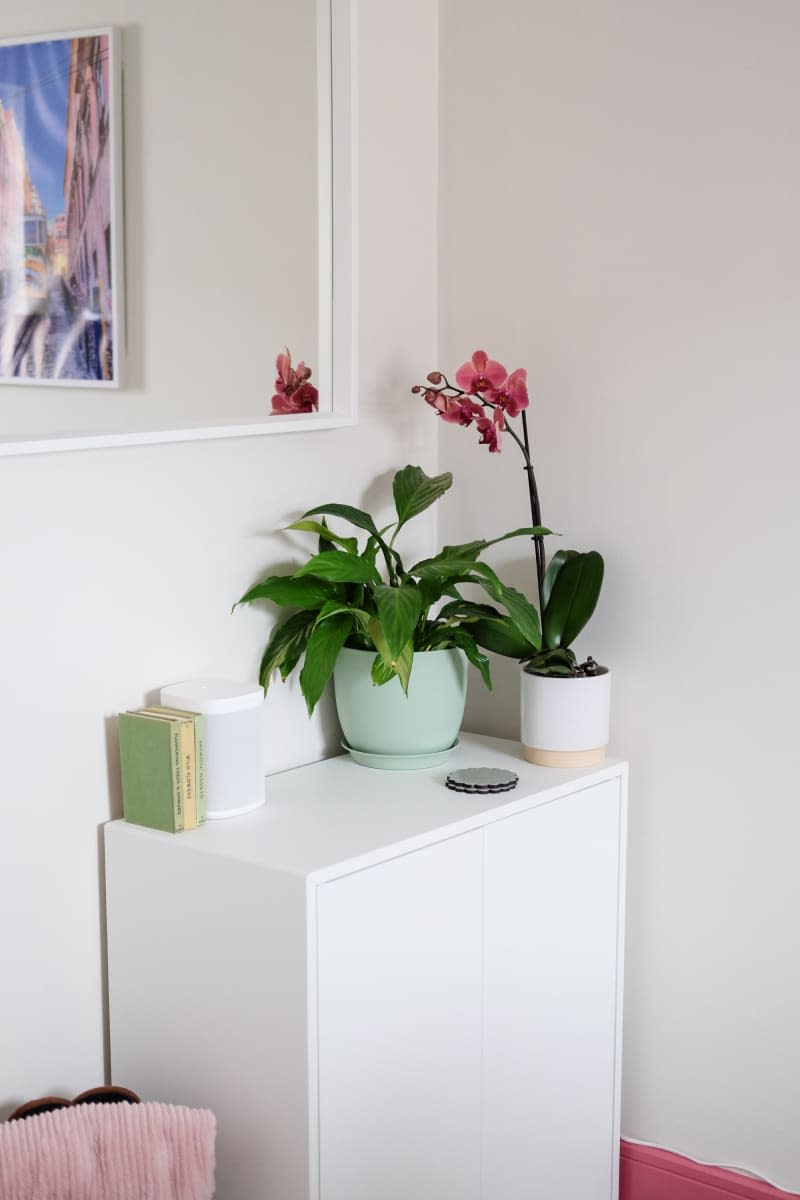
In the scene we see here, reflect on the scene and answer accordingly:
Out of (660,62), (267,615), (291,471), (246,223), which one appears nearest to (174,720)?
(267,615)

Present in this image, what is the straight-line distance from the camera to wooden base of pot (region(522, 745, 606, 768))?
1878 mm

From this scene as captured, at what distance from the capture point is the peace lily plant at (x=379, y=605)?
1735mm

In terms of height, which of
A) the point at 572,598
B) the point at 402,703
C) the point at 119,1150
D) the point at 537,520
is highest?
the point at 537,520

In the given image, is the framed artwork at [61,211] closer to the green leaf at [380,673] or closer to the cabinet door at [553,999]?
the green leaf at [380,673]

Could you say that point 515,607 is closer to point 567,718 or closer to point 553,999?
point 567,718

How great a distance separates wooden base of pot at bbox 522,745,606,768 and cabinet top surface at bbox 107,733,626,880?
12mm

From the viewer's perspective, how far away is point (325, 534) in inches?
71.8

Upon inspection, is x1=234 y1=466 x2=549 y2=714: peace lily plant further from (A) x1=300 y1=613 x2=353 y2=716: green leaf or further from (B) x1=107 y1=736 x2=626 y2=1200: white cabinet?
(B) x1=107 y1=736 x2=626 y2=1200: white cabinet

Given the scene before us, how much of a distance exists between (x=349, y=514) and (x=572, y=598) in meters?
0.32

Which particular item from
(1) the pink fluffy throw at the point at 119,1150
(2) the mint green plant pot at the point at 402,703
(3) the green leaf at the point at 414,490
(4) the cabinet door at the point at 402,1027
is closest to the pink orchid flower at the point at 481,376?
(3) the green leaf at the point at 414,490

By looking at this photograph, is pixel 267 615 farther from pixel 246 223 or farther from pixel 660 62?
pixel 660 62

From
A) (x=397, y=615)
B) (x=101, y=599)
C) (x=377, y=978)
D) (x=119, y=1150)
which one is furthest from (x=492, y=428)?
(x=119, y=1150)

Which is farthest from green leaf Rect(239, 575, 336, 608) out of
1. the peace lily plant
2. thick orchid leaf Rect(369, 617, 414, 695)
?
thick orchid leaf Rect(369, 617, 414, 695)

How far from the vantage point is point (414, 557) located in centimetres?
212
